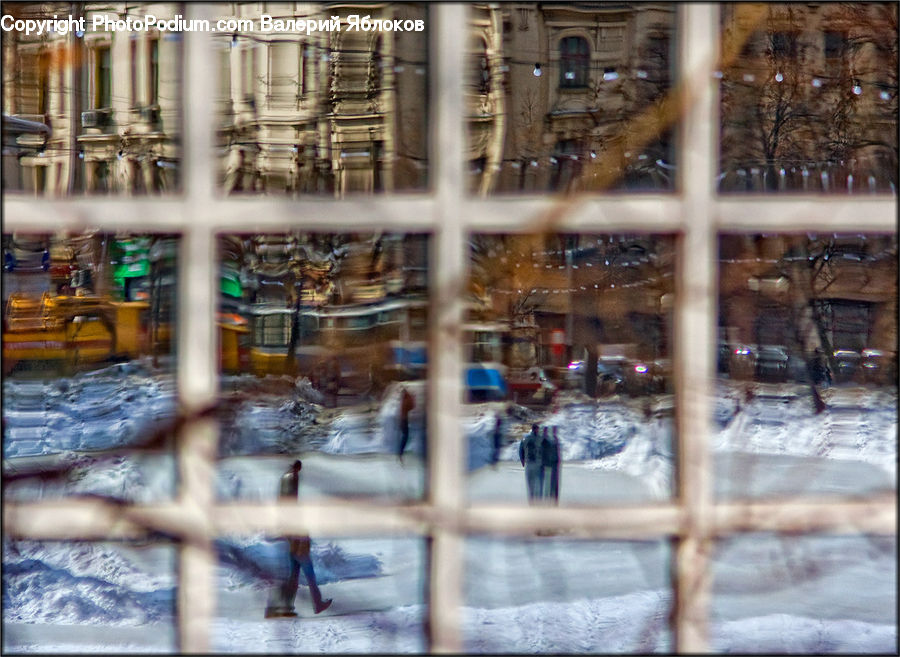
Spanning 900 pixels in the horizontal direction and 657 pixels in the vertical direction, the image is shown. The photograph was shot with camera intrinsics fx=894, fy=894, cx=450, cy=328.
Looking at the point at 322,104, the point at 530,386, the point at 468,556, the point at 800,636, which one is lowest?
the point at 800,636

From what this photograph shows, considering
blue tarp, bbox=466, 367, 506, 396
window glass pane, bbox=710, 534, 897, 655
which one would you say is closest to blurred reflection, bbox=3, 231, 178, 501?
blue tarp, bbox=466, 367, 506, 396

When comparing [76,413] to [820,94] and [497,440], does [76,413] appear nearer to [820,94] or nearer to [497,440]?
[497,440]

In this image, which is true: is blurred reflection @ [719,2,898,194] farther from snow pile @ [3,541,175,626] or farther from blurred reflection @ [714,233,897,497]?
snow pile @ [3,541,175,626]

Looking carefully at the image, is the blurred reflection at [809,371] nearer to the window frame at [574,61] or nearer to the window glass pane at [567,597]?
the window glass pane at [567,597]

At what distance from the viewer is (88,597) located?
1.25 meters

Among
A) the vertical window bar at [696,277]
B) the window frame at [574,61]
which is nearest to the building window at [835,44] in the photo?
the vertical window bar at [696,277]

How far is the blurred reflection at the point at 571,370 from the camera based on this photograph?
1.22 m

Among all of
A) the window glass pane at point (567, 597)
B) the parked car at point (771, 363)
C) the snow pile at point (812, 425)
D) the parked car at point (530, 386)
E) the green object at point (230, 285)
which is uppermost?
the green object at point (230, 285)

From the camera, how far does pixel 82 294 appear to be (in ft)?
4.07

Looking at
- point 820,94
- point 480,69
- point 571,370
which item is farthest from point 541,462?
point 820,94

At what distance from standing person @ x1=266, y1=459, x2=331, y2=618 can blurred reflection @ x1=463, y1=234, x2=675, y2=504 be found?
9.6 inches

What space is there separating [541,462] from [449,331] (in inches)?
9.2

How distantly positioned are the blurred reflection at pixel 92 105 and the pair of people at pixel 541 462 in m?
0.60

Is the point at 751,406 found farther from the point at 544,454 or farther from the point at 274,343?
the point at 274,343
